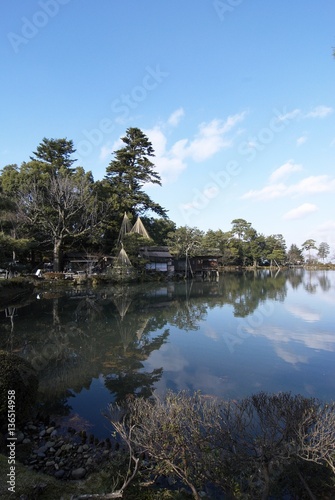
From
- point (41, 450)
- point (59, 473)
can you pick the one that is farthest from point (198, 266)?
point (59, 473)

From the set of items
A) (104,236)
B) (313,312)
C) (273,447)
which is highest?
(104,236)

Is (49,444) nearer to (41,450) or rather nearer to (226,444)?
(41,450)

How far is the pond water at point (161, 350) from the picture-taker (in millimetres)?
6113

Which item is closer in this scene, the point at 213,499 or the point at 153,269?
the point at 213,499

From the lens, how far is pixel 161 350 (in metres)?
9.04

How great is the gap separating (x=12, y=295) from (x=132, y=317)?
6.87m

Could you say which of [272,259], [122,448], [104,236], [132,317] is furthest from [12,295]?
[272,259]

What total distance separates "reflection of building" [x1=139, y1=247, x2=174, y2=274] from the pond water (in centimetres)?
1764

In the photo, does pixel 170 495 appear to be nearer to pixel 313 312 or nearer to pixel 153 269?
pixel 313 312

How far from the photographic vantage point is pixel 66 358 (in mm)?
8031

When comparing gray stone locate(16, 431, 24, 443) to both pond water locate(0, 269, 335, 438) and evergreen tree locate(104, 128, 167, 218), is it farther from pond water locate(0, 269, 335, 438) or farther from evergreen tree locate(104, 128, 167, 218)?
evergreen tree locate(104, 128, 167, 218)

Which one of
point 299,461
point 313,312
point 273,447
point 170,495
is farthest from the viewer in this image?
point 313,312

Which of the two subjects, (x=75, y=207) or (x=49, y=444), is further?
(x=75, y=207)

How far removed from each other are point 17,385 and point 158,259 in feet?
103
